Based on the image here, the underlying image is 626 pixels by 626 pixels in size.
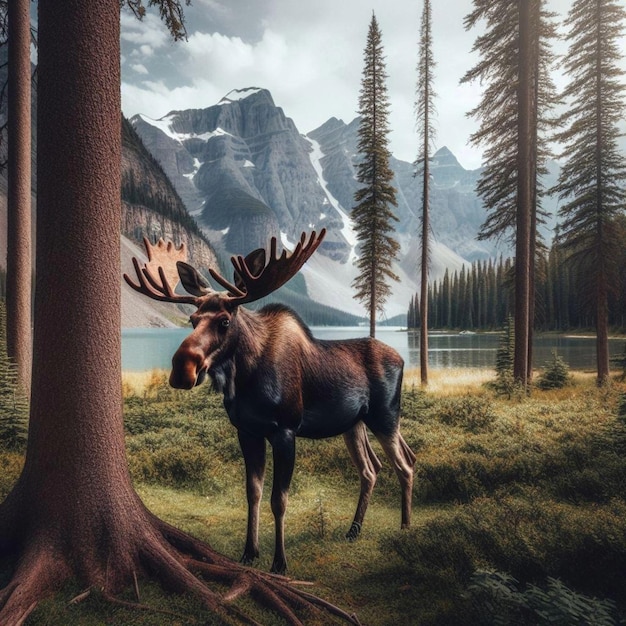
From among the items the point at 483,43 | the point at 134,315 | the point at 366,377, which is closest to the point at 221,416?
the point at 366,377

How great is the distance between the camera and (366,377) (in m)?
5.19

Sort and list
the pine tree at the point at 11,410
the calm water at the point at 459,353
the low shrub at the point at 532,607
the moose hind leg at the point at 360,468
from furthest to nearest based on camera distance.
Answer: the calm water at the point at 459,353 → the pine tree at the point at 11,410 → the moose hind leg at the point at 360,468 → the low shrub at the point at 532,607

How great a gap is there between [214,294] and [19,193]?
8.21 meters

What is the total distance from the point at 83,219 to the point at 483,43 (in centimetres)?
1523

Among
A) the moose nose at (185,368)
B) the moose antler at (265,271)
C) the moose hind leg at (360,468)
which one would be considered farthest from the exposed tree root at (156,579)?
the moose antler at (265,271)

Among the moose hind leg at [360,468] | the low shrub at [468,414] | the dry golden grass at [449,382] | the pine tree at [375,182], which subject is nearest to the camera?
the moose hind leg at [360,468]

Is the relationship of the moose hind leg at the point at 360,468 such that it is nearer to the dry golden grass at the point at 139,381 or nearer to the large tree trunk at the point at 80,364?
the large tree trunk at the point at 80,364

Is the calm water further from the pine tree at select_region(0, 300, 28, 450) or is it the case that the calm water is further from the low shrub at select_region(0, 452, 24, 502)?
the low shrub at select_region(0, 452, 24, 502)

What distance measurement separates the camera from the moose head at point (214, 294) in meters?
3.57

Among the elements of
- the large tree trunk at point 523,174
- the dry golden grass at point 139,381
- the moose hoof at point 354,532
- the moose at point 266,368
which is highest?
the large tree trunk at point 523,174

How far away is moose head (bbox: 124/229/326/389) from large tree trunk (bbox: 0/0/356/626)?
517mm

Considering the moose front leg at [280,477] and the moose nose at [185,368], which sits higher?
the moose nose at [185,368]

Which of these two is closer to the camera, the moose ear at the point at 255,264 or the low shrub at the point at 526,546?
the low shrub at the point at 526,546

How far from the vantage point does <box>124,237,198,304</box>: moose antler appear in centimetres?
409
